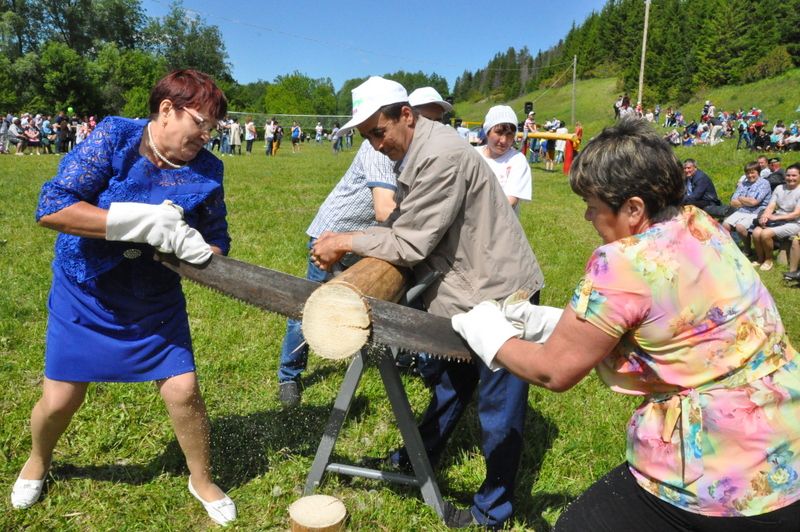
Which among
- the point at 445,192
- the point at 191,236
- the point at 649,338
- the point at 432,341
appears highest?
the point at 445,192

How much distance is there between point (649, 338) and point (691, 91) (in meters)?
69.6

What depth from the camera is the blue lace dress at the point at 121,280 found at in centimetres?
258

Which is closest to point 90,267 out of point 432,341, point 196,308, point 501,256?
point 432,341

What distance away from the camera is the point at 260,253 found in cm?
813

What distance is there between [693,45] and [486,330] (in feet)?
253

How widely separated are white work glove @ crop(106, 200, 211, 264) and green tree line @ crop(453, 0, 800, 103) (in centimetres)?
6601

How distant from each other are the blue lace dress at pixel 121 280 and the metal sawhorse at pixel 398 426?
2.52 feet

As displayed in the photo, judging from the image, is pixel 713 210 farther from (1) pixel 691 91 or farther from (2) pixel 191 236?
(1) pixel 691 91

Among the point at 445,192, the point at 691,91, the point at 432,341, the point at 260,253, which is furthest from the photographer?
the point at 691,91

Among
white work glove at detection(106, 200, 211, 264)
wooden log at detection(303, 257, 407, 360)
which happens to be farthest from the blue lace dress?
wooden log at detection(303, 257, 407, 360)

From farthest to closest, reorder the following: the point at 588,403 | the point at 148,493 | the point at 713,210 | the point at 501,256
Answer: the point at 713,210, the point at 588,403, the point at 148,493, the point at 501,256

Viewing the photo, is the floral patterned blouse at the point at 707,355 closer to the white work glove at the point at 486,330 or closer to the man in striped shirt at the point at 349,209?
the white work glove at the point at 486,330

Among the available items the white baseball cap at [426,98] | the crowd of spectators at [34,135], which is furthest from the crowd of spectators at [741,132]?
the crowd of spectators at [34,135]

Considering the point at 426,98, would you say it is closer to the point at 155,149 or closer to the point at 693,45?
the point at 155,149
